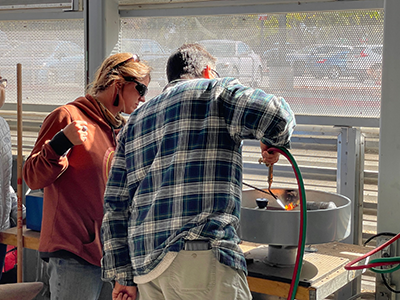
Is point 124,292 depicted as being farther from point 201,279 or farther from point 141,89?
point 141,89

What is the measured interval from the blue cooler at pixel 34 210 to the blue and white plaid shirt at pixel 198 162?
1246mm

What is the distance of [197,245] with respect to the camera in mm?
1445

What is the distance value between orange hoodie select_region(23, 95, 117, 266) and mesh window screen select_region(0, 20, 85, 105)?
1.49 meters

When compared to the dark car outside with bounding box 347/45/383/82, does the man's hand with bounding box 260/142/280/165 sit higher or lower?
lower

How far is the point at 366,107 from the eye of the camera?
270cm

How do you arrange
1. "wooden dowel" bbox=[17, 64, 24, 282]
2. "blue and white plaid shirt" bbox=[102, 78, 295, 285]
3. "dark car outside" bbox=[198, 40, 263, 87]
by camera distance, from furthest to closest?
"dark car outside" bbox=[198, 40, 263, 87] < "wooden dowel" bbox=[17, 64, 24, 282] < "blue and white plaid shirt" bbox=[102, 78, 295, 285]

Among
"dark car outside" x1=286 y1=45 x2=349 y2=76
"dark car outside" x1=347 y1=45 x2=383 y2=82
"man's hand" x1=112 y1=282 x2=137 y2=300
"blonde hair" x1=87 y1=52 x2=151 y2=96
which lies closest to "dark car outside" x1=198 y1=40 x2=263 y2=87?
"dark car outside" x1=286 y1=45 x2=349 y2=76

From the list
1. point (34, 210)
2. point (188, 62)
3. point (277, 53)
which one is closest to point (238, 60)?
point (277, 53)

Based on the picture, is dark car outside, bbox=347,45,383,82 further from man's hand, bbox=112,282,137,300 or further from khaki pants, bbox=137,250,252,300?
man's hand, bbox=112,282,137,300

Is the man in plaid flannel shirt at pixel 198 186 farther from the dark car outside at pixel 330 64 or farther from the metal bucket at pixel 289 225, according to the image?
the dark car outside at pixel 330 64

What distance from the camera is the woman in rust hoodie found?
1972mm

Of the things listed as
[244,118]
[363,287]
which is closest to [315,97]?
[363,287]

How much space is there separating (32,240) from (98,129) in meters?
0.85

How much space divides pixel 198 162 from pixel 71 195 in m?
0.79
